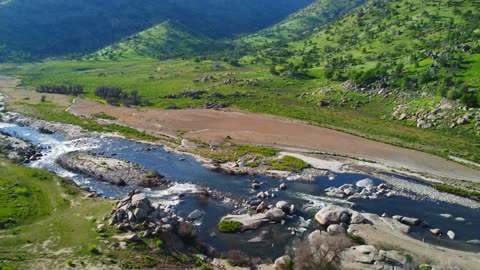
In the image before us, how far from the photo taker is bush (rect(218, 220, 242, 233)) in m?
54.2

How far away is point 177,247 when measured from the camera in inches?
1875

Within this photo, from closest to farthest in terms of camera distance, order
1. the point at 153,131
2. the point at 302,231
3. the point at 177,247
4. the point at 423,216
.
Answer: the point at 177,247, the point at 302,231, the point at 423,216, the point at 153,131

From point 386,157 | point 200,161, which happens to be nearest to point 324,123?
point 386,157

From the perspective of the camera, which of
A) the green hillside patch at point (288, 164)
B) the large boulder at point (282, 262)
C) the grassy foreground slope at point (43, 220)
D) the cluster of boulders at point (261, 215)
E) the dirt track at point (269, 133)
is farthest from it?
the dirt track at point (269, 133)

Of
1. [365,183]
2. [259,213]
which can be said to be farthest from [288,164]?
[259,213]

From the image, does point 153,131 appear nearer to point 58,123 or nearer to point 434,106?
point 58,123

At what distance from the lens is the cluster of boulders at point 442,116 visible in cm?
10312

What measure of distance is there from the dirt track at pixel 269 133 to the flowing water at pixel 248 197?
15.5 m

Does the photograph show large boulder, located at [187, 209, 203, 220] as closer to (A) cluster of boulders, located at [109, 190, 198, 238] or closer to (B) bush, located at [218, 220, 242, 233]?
(A) cluster of boulders, located at [109, 190, 198, 238]

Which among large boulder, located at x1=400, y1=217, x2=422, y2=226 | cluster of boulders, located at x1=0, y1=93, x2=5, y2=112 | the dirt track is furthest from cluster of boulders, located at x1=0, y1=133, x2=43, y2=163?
large boulder, located at x1=400, y1=217, x2=422, y2=226

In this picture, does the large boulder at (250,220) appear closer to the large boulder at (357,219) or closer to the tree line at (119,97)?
the large boulder at (357,219)

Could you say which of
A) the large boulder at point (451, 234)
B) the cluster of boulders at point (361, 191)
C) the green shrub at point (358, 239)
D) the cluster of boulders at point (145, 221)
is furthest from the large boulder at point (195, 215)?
the large boulder at point (451, 234)

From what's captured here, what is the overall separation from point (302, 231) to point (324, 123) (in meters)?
65.0

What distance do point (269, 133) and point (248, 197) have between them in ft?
141
